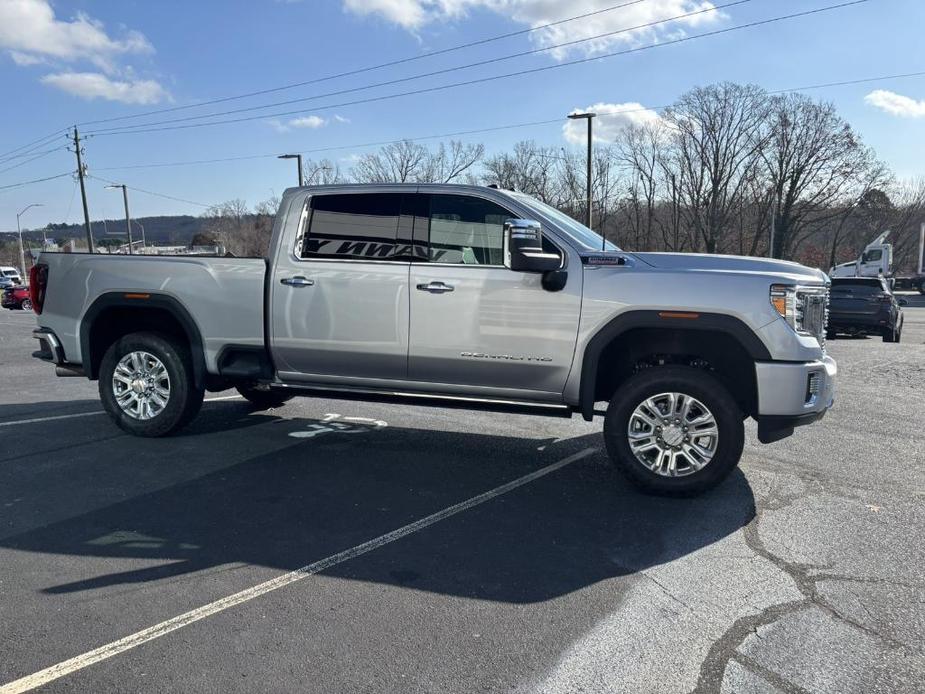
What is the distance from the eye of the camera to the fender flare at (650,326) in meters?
4.64

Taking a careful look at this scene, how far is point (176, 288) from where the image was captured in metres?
6.01

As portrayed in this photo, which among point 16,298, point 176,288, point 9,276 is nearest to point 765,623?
point 176,288

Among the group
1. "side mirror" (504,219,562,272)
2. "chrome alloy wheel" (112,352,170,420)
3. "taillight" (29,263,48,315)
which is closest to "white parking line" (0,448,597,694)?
"side mirror" (504,219,562,272)

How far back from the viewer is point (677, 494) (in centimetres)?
484

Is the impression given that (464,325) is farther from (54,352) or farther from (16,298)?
(16,298)

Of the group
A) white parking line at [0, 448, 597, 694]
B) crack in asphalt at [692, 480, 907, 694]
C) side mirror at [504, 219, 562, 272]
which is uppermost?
side mirror at [504, 219, 562, 272]

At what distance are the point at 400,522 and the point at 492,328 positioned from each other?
1574 millimetres

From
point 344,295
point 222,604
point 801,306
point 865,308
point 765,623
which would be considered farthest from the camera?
point 865,308

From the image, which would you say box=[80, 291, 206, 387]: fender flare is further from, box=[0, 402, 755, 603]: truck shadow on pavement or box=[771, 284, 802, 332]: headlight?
box=[771, 284, 802, 332]: headlight

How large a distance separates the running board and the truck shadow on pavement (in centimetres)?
50

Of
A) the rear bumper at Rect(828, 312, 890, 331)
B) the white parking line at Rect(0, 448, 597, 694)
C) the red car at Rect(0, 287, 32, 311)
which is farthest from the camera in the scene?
the red car at Rect(0, 287, 32, 311)

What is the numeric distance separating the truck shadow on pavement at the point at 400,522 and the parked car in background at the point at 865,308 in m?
13.7

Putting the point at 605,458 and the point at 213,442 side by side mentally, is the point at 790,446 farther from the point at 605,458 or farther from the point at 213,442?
the point at 213,442

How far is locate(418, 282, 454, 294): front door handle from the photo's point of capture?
208 inches
